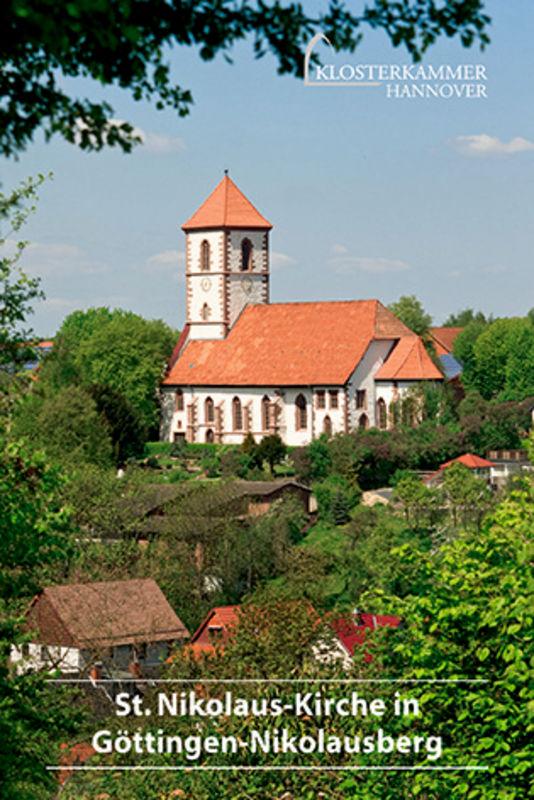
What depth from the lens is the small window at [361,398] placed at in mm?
69500

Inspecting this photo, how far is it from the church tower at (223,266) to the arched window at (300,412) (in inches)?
276

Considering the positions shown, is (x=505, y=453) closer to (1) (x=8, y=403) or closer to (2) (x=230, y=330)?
(2) (x=230, y=330)

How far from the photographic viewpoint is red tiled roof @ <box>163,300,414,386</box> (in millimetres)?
70375

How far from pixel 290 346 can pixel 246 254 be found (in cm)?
688

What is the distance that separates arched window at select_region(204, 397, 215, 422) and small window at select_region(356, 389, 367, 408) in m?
7.52

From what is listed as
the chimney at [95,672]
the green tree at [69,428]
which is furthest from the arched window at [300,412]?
the chimney at [95,672]

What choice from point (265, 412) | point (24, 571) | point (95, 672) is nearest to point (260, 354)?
point (265, 412)

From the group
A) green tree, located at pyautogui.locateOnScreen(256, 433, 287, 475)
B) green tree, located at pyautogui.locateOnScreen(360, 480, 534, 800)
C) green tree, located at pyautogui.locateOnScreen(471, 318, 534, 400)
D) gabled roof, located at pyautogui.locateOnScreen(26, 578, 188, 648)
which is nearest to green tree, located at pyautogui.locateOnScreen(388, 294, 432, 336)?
green tree, located at pyautogui.locateOnScreen(471, 318, 534, 400)

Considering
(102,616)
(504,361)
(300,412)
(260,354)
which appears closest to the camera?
(102,616)

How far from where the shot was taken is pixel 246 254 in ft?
250

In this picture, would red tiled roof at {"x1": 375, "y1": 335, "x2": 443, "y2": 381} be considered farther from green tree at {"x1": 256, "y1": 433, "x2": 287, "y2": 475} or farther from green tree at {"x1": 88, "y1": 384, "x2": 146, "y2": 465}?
green tree at {"x1": 88, "y1": 384, "x2": 146, "y2": 465}

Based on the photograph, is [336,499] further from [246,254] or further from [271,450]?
[246,254]

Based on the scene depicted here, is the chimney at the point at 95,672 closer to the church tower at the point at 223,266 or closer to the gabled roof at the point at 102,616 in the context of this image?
the gabled roof at the point at 102,616

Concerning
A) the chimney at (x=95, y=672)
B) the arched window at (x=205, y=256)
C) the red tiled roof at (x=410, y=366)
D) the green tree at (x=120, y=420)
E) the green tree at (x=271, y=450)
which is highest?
the arched window at (x=205, y=256)
